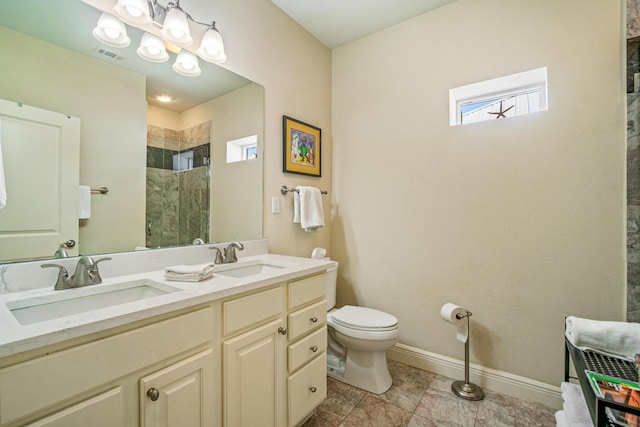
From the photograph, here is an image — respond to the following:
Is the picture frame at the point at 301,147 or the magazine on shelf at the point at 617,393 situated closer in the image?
the magazine on shelf at the point at 617,393

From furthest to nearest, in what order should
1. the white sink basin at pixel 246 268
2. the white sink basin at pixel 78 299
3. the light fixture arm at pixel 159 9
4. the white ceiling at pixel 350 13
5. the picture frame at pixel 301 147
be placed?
the picture frame at pixel 301 147 → the white ceiling at pixel 350 13 → the white sink basin at pixel 246 268 → the light fixture arm at pixel 159 9 → the white sink basin at pixel 78 299

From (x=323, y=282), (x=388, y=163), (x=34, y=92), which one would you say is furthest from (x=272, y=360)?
(x=388, y=163)

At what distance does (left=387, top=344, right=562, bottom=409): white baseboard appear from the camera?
1.61m

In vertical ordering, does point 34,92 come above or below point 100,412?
above

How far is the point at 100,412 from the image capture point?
723 millimetres

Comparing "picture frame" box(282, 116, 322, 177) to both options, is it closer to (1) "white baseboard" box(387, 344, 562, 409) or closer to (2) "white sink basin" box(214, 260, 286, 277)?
(2) "white sink basin" box(214, 260, 286, 277)

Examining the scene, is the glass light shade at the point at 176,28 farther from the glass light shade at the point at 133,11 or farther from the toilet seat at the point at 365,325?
the toilet seat at the point at 365,325

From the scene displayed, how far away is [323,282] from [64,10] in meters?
1.63

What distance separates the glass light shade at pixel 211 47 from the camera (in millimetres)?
1516

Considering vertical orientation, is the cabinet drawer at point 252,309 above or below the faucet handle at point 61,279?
below

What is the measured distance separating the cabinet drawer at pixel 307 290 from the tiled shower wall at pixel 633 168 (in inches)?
60.3

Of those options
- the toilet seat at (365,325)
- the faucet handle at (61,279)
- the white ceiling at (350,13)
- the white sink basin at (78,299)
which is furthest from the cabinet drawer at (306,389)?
the white ceiling at (350,13)

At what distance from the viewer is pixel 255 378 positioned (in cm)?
112

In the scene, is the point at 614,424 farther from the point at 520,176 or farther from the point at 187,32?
the point at 187,32
